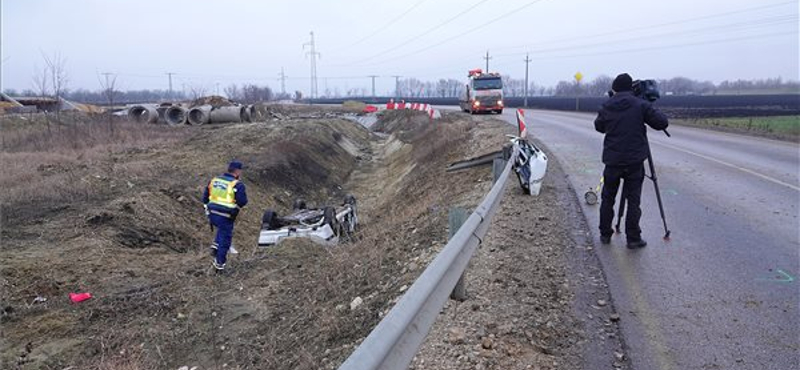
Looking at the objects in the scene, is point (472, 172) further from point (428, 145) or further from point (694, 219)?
point (428, 145)

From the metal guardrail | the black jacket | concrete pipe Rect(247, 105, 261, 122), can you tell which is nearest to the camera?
the metal guardrail

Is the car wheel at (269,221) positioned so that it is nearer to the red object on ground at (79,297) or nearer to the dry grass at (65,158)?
the red object on ground at (79,297)

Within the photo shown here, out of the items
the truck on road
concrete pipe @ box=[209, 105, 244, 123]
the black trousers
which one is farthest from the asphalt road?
concrete pipe @ box=[209, 105, 244, 123]

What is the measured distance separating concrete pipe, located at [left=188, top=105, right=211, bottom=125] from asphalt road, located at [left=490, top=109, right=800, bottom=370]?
27.2 meters

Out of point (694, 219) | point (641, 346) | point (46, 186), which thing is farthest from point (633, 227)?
point (46, 186)

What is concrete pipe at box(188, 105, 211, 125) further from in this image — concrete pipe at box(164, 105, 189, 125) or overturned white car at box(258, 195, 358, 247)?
overturned white car at box(258, 195, 358, 247)

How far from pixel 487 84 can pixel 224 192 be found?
28074mm

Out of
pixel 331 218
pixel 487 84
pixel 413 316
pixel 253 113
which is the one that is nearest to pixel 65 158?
pixel 331 218

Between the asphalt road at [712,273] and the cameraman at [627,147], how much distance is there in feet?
0.89

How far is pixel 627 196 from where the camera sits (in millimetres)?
5816

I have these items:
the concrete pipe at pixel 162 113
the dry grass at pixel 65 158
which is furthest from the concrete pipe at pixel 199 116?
the dry grass at pixel 65 158

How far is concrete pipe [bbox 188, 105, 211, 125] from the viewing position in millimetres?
32531

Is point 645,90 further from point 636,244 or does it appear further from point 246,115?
point 246,115

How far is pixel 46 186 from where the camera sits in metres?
12.2
